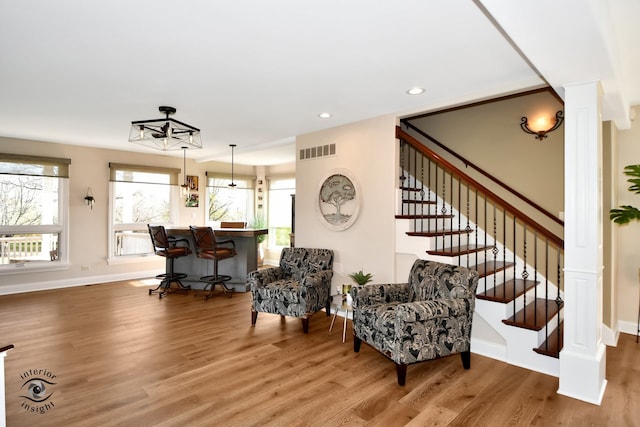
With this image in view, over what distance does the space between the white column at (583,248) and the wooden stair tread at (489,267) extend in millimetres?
849

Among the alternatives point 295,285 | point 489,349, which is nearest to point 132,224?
point 295,285

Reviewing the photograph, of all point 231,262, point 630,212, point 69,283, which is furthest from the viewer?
point 69,283

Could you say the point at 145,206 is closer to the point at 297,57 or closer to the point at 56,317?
the point at 56,317

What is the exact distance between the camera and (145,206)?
743 centimetres

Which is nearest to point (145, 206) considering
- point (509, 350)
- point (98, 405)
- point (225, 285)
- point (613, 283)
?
point (225, 285)

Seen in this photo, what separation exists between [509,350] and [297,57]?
319cm

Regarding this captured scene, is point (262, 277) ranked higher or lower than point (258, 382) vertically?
higher

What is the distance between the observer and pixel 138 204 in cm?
734

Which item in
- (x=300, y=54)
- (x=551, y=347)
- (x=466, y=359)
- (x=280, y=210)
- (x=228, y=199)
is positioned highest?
(x=300, y=54)

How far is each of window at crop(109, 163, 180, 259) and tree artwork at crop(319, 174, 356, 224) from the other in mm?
4307

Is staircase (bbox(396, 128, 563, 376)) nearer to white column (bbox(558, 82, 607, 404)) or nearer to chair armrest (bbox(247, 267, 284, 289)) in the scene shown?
white column (bbox(558, 82, 607, 404))

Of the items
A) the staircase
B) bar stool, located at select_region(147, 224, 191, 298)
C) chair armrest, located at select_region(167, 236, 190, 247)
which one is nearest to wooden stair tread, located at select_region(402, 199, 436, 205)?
the staircase

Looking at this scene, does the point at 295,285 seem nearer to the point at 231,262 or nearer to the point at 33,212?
the point at 231,262

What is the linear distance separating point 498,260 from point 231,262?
4268 mm
